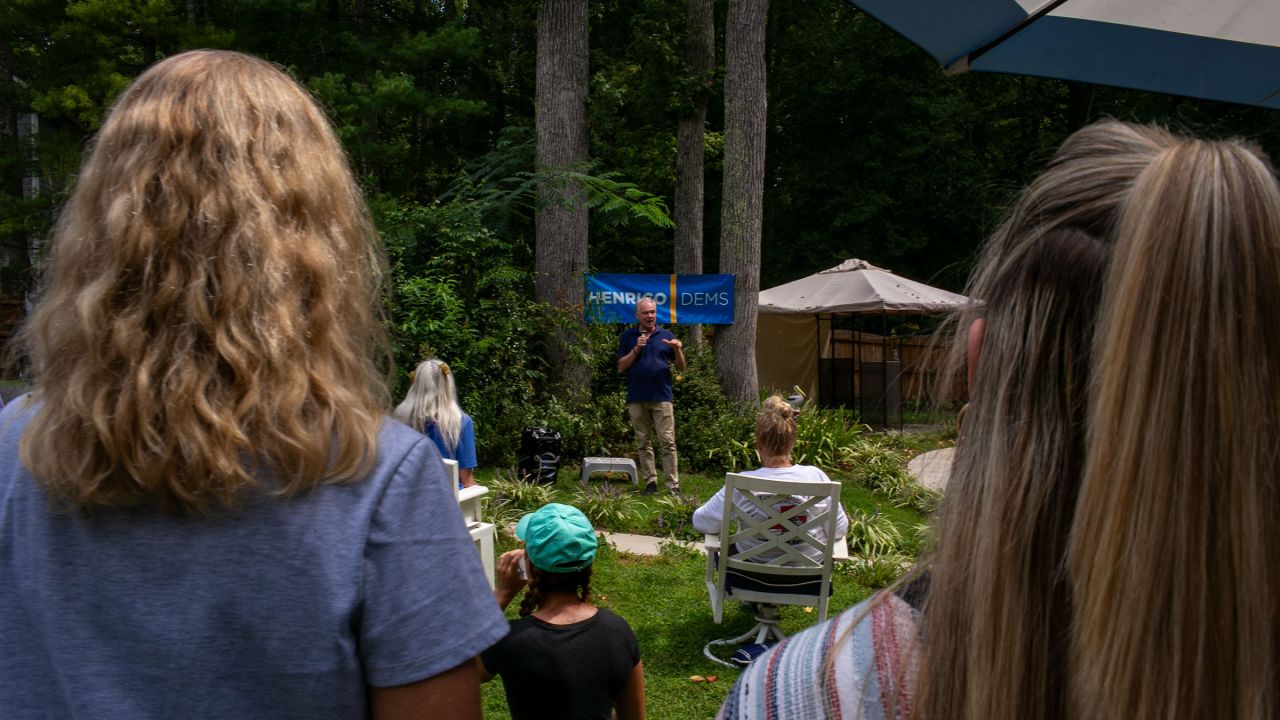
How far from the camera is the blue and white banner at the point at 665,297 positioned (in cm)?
1268

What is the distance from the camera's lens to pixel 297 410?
1.04 m

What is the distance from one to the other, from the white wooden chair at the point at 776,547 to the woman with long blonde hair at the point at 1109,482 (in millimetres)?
4335

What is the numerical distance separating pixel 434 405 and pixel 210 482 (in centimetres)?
548

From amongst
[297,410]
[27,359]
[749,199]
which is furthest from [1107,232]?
[749,199]

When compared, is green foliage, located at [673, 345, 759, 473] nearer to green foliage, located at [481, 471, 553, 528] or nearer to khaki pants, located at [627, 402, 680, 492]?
khaki pants, located at [627, 402, 680, 492]

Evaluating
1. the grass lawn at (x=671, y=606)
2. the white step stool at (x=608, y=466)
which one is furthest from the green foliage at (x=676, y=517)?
the white step stool at (x=608, y=466)

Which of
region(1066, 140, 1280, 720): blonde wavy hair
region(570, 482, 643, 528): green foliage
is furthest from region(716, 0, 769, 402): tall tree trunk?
region(1066, 140, 1280, 720): blonde wavy hair

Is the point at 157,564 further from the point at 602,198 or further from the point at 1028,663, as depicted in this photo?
the point at 602,198

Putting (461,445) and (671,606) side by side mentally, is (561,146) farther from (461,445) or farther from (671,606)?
(671,606)

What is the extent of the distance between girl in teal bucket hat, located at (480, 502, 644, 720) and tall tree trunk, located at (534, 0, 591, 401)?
30.5ft

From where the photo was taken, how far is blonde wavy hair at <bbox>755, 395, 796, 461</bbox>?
17.7 feet

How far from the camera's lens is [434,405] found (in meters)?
6.39

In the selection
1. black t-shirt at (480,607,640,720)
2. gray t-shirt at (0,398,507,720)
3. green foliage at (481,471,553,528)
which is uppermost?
gray t-shirt at (0,398,507,720)

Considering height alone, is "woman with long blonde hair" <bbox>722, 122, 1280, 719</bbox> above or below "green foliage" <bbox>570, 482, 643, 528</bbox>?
above
